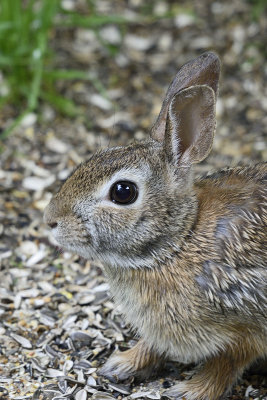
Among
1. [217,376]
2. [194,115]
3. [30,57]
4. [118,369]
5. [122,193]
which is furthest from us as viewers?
[30,57]

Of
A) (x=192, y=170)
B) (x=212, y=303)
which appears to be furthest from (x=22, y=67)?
(x=212, y=303)

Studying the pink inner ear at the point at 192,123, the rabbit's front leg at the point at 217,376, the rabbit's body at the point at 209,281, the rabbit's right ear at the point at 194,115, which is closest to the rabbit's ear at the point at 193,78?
the rabbit's right ear at the point at 194,115

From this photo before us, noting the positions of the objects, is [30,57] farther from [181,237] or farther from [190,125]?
[181,237]

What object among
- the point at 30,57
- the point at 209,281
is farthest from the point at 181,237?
the point at 30,57

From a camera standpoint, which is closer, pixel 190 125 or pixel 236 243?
pixel 236 243

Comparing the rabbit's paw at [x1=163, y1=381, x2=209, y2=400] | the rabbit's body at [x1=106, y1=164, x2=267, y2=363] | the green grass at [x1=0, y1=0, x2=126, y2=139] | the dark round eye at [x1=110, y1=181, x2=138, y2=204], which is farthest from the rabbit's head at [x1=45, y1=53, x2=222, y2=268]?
the green grass at [x1=0, y1=0, x2=126, y2=139]

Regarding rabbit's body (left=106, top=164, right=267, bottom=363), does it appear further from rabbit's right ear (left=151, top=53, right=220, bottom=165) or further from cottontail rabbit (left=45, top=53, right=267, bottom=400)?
rabbit's right ear (left=151, top=53, right=220, bottom=165)

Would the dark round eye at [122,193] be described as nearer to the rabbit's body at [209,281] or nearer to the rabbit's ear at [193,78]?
the rabbit's body at [209,281]
